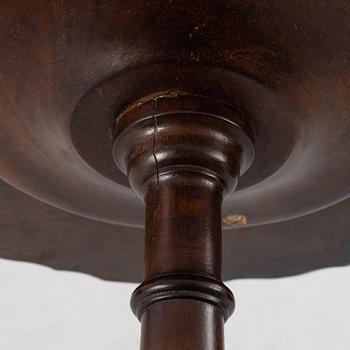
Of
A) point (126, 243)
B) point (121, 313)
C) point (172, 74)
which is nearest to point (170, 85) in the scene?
point (172, 74)

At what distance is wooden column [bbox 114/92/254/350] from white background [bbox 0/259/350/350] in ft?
3.55

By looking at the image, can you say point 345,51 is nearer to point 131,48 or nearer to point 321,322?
point 131,48

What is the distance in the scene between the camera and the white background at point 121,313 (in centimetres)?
211

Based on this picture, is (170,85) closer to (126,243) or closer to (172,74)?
(172,74)

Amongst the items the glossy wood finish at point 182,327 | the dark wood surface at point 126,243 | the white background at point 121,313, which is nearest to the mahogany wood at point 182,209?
the glossy wood finish at point 182,327

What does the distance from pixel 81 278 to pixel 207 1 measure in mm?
1393

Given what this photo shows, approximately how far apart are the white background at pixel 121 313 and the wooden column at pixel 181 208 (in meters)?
1.08

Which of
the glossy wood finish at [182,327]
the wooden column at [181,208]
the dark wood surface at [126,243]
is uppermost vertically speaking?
the dark wood surface at [126,243]

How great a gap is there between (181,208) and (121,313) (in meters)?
1.21

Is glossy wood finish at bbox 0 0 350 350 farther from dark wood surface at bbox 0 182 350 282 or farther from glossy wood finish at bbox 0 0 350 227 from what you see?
dark wood surface at bbox 0 182 350 282

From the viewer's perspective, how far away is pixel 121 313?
7.14 ft

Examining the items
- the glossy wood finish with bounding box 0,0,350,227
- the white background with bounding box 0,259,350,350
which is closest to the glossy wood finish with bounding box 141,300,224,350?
the glossy wood finish with bounding box 0,0,350,227

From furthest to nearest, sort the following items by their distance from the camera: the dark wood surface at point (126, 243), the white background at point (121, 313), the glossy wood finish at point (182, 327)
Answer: the white background at point (121, 313), the dark wood surface at point (126, 243), the glossy wood finish at point (182, 327)

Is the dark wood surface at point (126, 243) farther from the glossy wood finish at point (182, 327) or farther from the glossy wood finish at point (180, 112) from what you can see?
the glossy wood finish at point (182, 327)
